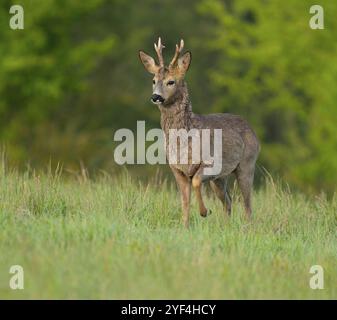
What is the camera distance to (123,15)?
34594mm

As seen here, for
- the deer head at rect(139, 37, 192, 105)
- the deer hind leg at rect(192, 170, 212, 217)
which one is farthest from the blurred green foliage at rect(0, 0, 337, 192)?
the deer hind leg at rect(192, 170, 212, 217)

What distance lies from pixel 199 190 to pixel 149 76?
22.2 m

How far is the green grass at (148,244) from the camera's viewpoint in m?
8.19

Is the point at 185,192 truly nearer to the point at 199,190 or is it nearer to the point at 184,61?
the point at 199,190

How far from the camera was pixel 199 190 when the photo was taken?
35.4ft

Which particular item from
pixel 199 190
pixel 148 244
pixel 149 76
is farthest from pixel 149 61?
pixel 149 76

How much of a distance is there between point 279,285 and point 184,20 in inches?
1079

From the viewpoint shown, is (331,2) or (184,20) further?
(184,20)

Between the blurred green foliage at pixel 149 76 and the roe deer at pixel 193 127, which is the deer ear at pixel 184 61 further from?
the blurred green foliage at pixel 149 76

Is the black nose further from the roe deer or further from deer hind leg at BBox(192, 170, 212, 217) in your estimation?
deer hind leg at BBox(192, 170, 212, 217)

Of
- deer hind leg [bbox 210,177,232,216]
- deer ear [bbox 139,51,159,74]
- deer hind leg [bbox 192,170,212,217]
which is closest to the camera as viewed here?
deer hind leg [bbox 192,170,212,217]

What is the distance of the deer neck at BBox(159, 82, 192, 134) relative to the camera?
37.3 feet
